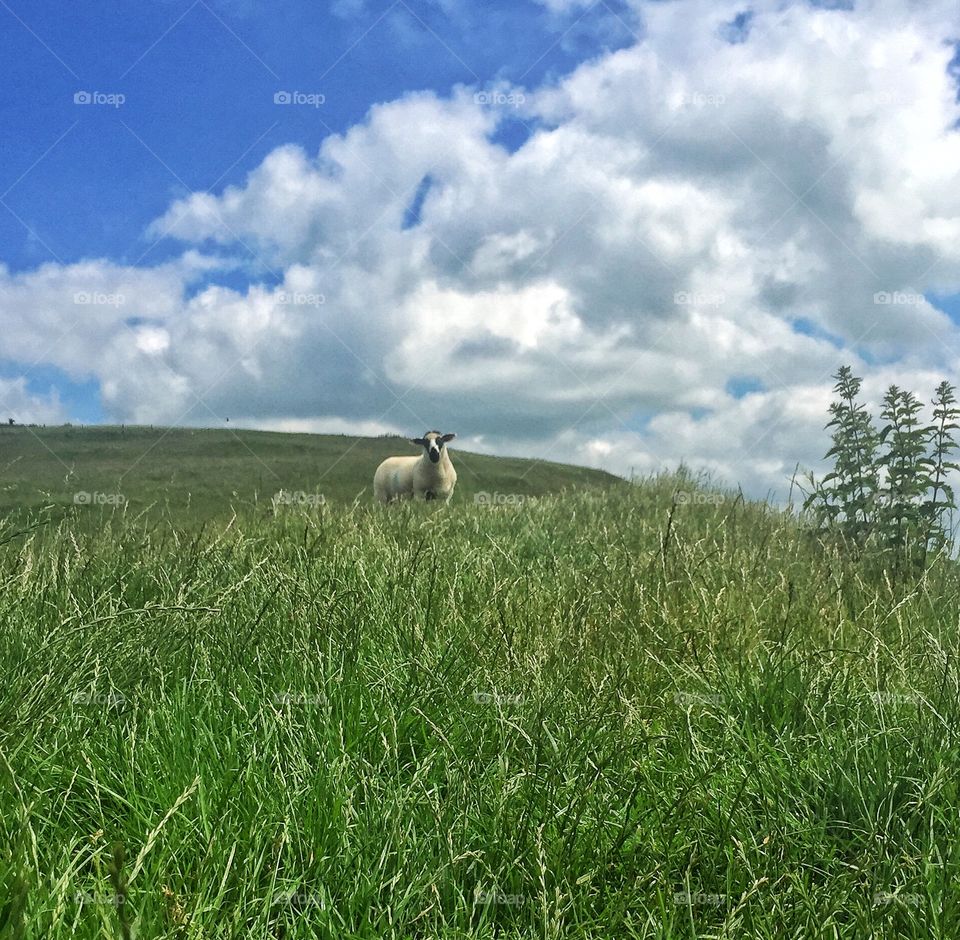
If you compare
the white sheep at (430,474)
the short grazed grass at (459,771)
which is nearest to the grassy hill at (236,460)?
the white sheep at (430,474)

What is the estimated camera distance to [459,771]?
9.80ft

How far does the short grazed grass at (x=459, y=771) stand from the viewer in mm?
2475

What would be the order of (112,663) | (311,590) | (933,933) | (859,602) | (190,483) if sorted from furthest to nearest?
1. (190,483)
2. (859,602)
3. (311,590)
4. (112,663)
5. (933,933)

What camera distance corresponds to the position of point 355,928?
8.17 feet

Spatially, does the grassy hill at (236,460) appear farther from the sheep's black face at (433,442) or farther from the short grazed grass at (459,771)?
the short grazed grass at (459,771)

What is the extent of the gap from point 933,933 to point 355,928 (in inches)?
64.6

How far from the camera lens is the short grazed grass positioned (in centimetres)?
247

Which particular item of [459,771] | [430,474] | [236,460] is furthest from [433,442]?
[236,460]

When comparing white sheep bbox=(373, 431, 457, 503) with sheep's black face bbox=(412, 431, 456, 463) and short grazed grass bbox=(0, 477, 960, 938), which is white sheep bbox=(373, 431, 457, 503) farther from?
short grazed grass bbox=(0, 477, 960, 938)

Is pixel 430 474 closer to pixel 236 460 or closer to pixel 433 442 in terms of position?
pixel 433 442

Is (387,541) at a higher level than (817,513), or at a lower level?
Answer: lower

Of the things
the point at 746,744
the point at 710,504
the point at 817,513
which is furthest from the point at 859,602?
the point at 710,504

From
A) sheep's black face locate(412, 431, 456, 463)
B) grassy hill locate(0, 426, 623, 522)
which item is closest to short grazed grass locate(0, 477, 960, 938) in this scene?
sheep's black face locate(412, 431, 456, 463)

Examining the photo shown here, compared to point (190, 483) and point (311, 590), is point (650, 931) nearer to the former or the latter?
point (311, 590)
